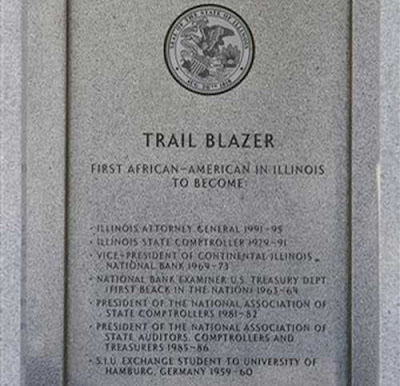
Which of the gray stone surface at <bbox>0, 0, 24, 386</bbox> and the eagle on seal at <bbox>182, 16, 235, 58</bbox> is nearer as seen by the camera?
the gray stone surface at <bbox>0, 0, 24, 386</bbox>

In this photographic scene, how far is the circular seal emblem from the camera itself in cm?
477

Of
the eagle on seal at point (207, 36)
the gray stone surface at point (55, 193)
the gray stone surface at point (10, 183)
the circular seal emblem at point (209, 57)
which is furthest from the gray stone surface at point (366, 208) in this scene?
the gray stone surface at point (10, 183)

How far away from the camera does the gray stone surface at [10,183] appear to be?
182 inches

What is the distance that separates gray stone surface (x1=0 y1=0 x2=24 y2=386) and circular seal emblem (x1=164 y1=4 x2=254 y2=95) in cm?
89

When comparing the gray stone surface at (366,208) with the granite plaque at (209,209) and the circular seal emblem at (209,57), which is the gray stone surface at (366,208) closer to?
the granite plaque at (209,209)

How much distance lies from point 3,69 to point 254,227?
1719 mm

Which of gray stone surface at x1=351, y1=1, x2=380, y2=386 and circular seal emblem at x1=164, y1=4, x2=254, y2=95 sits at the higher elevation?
circular seal emblem at x1=164, y1=4, x2=254, y2=95

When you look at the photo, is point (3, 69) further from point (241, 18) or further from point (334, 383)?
point (334, 383)

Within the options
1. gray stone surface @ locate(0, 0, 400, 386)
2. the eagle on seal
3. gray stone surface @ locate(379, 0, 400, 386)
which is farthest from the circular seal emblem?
gray stone surface @ locate(379, 0, 400, 386)

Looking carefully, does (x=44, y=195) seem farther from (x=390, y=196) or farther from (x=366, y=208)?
(x=390, y=196)

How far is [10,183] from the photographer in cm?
462

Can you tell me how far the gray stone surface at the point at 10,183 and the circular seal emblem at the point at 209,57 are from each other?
893 mm

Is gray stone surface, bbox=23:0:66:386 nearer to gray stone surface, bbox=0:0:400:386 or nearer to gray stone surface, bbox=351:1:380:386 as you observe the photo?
gray stone surface, bbox=0:0:400:386

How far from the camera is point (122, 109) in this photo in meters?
4.75
